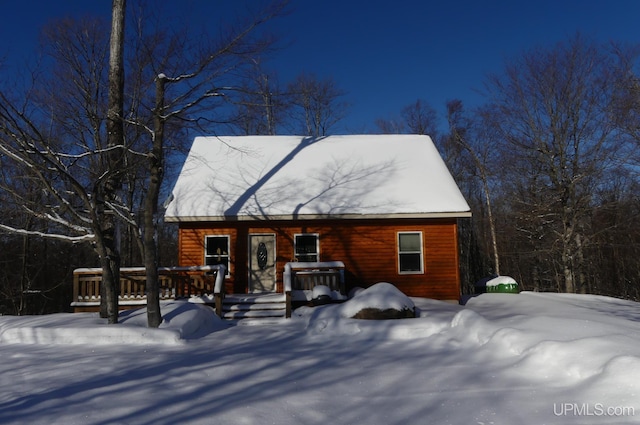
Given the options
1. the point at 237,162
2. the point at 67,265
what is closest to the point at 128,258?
the point at 67,265

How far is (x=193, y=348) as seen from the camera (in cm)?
750

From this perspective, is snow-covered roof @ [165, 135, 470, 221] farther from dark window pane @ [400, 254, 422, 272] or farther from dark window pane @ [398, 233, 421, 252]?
dark window pane @ [400, 254, 422, 272]

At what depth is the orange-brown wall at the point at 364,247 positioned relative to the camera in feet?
43.9

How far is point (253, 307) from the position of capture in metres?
11.2

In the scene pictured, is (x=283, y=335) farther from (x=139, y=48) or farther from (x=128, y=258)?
(x=128, y=258)

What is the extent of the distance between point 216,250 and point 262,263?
1416 millimetres

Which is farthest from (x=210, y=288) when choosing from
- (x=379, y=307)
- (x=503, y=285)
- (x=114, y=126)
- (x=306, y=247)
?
(x=503, y=285)

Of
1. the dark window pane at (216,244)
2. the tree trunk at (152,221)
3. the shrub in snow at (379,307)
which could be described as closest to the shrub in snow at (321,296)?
the shrub in snow at (379,307)

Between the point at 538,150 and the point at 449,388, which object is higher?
the point at 538,150

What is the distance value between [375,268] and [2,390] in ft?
32.2

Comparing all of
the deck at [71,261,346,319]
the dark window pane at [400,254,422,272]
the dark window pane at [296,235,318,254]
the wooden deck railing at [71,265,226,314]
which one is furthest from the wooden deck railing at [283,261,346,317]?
the dark window pane at [400,254,422,272]

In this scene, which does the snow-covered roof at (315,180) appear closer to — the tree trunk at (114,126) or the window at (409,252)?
the window at (409,252)

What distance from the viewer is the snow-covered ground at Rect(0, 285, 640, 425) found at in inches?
172

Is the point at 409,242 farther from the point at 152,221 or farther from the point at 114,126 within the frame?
the point at 114,126
